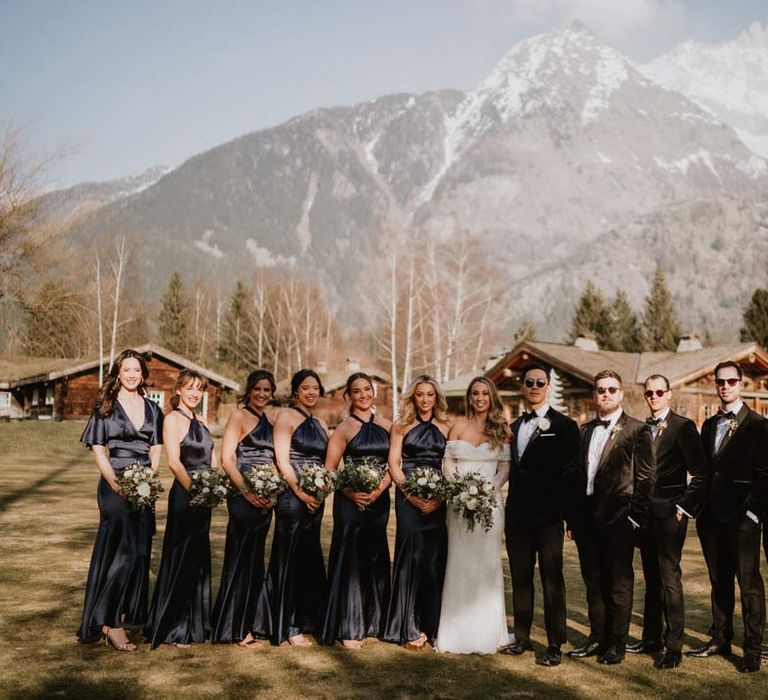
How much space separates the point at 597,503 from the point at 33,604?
5669mm

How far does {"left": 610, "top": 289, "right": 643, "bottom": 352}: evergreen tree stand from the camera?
2751 inches

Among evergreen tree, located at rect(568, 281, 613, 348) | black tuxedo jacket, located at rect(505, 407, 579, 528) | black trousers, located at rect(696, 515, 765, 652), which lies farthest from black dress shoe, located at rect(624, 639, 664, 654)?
evergreen tree, located at rect(568, 281, 613, 348)

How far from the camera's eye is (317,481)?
6633 millimetres

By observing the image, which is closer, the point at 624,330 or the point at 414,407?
the point at 414,407

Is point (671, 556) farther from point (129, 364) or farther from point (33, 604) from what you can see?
point (33, 604)

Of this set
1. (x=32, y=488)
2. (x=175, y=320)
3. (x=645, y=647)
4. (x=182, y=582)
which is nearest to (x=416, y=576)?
(x=182, y=582)

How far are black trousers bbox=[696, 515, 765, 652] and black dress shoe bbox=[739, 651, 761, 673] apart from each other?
0.05 meters

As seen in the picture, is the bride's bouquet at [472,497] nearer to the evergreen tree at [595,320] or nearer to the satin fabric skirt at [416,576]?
the satin fabric skirt at [416,576]

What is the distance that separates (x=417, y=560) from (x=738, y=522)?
8.93ft

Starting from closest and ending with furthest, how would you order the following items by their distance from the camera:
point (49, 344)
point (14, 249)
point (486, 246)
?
point (14, 249), point (49, 344), point (486, 246)

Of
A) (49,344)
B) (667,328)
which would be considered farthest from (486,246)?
(49,344)

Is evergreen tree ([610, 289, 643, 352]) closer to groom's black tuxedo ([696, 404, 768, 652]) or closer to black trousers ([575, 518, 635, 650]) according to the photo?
groom's black tuxedo ([696, 404, 768, 652])

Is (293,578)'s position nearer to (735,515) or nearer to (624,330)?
(735,515)

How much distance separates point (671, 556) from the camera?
6555 millimetres
